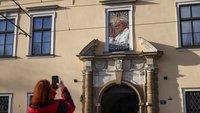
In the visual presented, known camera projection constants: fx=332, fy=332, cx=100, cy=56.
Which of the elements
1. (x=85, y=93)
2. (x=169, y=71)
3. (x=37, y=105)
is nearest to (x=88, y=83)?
(x=85, y=93)

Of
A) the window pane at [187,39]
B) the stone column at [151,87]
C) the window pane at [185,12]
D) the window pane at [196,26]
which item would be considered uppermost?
the window pane at [185,12]

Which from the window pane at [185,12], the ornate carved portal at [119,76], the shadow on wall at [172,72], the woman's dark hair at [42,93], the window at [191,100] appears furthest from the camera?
the window pane at [185,12]

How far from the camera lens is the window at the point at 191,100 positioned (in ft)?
39.6

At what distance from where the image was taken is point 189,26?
12.7 metres

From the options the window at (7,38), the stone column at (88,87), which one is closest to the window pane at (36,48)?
the window at (7,38)

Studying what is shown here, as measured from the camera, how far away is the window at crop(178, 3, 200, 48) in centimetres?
1264

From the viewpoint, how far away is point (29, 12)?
14477 millimetres

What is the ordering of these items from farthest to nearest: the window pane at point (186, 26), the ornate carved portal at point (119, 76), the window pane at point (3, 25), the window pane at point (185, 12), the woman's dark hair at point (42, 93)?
the window pane at point (3, 25) < the window pane at point (185, 12) < the window pane at point (186, 26) < the ornate carved portal at point (119, 76) < the woman's dark hair at point (42, 93)

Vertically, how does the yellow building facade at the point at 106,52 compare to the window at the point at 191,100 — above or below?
above

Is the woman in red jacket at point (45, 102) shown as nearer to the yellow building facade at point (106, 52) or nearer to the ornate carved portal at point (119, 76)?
the yellow building facade at point (106, 52)

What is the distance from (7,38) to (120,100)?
5.77 meters

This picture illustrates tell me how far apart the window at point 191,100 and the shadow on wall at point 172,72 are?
199 millimetres

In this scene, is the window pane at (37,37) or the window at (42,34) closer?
the window at (42,34)

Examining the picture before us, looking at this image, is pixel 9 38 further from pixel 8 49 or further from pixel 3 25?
pixel 3 25
